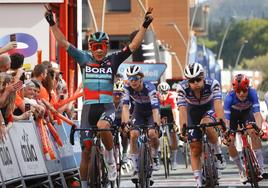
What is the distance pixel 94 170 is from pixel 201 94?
2.53 metres

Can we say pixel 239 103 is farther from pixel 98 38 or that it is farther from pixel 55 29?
pixel 55 29

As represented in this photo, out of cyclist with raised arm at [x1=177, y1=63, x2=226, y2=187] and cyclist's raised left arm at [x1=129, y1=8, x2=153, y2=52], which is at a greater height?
cyclist's raised left arm at [x1=129, y1=8, x2=153, y2=52]

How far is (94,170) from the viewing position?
14109 mm

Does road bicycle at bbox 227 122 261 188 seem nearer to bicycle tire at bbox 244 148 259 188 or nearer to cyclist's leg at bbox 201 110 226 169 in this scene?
bicycle tire at bbox 244 148 259 188

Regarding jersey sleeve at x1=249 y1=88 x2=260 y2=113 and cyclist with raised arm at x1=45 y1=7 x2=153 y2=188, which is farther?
jersey sleeve at x1=249 y1=88 x2=260 y2=113

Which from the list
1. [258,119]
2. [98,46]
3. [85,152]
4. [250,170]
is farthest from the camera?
[258,119]

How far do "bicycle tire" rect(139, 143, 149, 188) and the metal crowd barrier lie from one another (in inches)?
43.1

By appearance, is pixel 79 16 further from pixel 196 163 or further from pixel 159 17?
pixel 159 17

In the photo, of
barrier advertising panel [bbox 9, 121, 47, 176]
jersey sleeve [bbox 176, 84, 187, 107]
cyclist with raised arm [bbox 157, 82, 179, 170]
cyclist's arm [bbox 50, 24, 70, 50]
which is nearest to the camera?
barrier advertising panel [bbox 9, 121, 47, 176]

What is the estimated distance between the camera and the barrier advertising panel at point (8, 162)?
1216 cm

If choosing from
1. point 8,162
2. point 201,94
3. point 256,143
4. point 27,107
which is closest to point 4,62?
point 27,107

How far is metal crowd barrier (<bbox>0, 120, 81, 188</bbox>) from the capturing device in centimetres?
1259

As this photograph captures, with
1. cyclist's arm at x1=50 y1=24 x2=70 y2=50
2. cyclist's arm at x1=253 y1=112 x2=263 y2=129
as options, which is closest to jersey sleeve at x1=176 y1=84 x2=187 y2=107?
cyclist's arm at x1=50 y1=24 x2=70 y2=50

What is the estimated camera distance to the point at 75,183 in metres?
16.6
